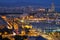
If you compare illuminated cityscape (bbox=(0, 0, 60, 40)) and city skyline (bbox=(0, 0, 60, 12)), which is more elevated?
city skyline (bbox=(0, 0, 60, 12))

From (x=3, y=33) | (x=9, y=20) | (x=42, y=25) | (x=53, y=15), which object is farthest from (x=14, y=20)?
(x=53, y=15)

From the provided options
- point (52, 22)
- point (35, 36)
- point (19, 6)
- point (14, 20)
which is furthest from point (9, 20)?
point (52, 22)

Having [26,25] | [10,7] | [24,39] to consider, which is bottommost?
[24,39]

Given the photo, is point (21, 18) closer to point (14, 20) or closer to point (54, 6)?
point (14, 20)

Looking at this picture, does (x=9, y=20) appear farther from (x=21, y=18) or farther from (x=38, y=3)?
(x=38, y=3)

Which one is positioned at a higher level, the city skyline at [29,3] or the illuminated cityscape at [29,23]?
the city skyline at [29,3]

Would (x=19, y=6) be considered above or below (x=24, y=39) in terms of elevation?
above

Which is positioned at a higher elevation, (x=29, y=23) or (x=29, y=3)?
(x=29, y=3)
